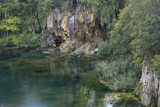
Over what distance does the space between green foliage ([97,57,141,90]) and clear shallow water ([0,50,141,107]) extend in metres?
1.31

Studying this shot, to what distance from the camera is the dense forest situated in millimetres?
18328

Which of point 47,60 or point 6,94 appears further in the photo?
point 47,60

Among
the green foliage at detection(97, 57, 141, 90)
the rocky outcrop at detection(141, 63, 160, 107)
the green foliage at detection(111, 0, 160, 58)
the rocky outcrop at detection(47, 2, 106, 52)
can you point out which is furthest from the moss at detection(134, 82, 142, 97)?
the rocky outcrop at detection(47, 2, 106, 52)

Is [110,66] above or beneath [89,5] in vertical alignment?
beneath

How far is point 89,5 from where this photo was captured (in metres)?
45.8

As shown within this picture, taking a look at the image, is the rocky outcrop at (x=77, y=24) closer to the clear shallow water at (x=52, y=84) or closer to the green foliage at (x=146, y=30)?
the clear shallow water at (x=52, y=84)

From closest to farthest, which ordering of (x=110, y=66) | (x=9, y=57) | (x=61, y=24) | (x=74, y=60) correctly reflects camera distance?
1. (x=110, y=66)
2. (x=74, y=60)
3. (x=9, y=57)
4. (x=61, y=24)

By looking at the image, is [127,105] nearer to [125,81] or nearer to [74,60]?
[125,81]

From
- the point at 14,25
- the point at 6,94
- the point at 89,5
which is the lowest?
the point at 6,94

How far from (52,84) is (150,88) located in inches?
500

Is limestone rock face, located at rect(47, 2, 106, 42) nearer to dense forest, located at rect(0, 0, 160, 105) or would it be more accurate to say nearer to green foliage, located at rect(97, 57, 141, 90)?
dense forest, located at rect(0, 0, 160, 105)

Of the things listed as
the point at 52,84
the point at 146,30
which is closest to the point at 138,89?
the point at 146,30

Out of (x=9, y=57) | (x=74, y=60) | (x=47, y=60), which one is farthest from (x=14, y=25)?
(x=74, y=60)

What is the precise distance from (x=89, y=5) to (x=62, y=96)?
27.8 m
